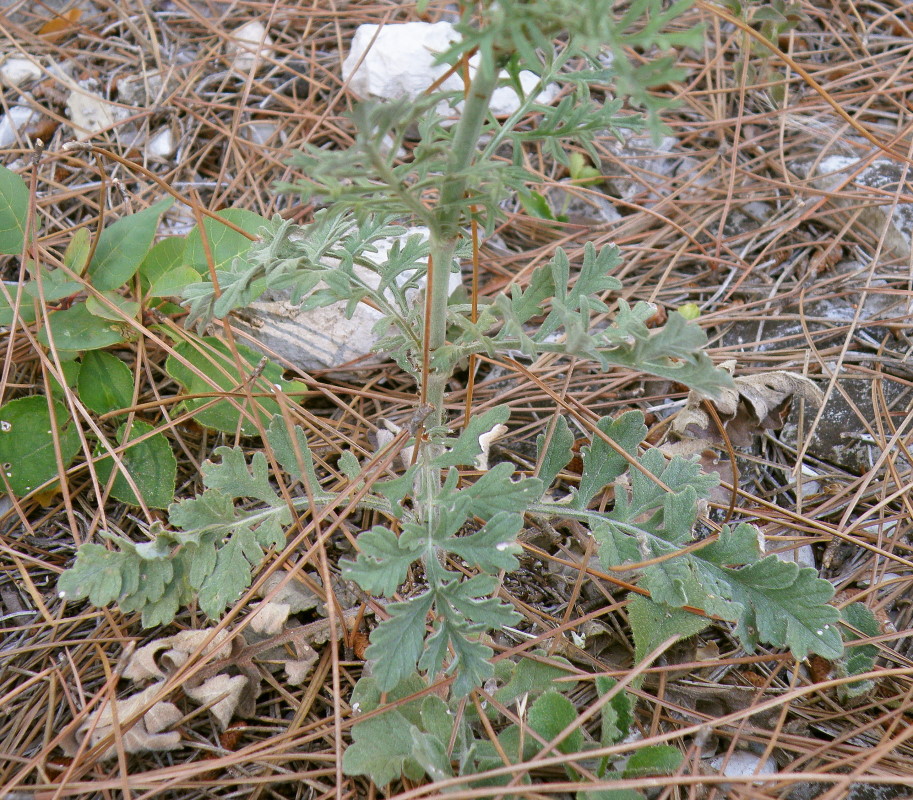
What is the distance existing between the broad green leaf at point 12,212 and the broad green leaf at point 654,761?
8.10ft

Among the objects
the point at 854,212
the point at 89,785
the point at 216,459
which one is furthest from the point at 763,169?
the point at 89,785

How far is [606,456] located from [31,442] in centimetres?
181

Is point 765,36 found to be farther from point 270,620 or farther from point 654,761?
point 270,620

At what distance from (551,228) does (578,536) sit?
1433 millimetres

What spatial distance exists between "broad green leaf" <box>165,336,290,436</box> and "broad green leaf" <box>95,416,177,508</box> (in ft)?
0.51

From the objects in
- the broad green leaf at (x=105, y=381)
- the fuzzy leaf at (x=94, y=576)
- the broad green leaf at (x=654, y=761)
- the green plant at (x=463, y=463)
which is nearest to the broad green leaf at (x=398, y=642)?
the green plant at (x=463, y=463)

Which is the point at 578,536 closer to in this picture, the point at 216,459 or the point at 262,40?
the point at 216,459

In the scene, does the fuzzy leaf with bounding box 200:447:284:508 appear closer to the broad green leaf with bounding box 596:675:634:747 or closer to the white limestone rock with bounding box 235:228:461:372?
the white limestone rock with bounding box 235:228:461:372

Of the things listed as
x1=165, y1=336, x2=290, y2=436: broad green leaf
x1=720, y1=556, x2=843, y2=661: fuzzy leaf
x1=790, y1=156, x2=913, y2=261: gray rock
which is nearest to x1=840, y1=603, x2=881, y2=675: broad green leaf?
x1=720, y1=556, x2=843, y2=661: fuzzy leaf

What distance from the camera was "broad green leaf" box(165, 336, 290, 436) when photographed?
2.37 metres

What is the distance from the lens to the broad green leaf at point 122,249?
2471 millimetres

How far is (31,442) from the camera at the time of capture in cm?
231

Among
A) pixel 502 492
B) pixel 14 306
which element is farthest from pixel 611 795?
pixel 14 306

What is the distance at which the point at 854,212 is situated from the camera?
3.01m
